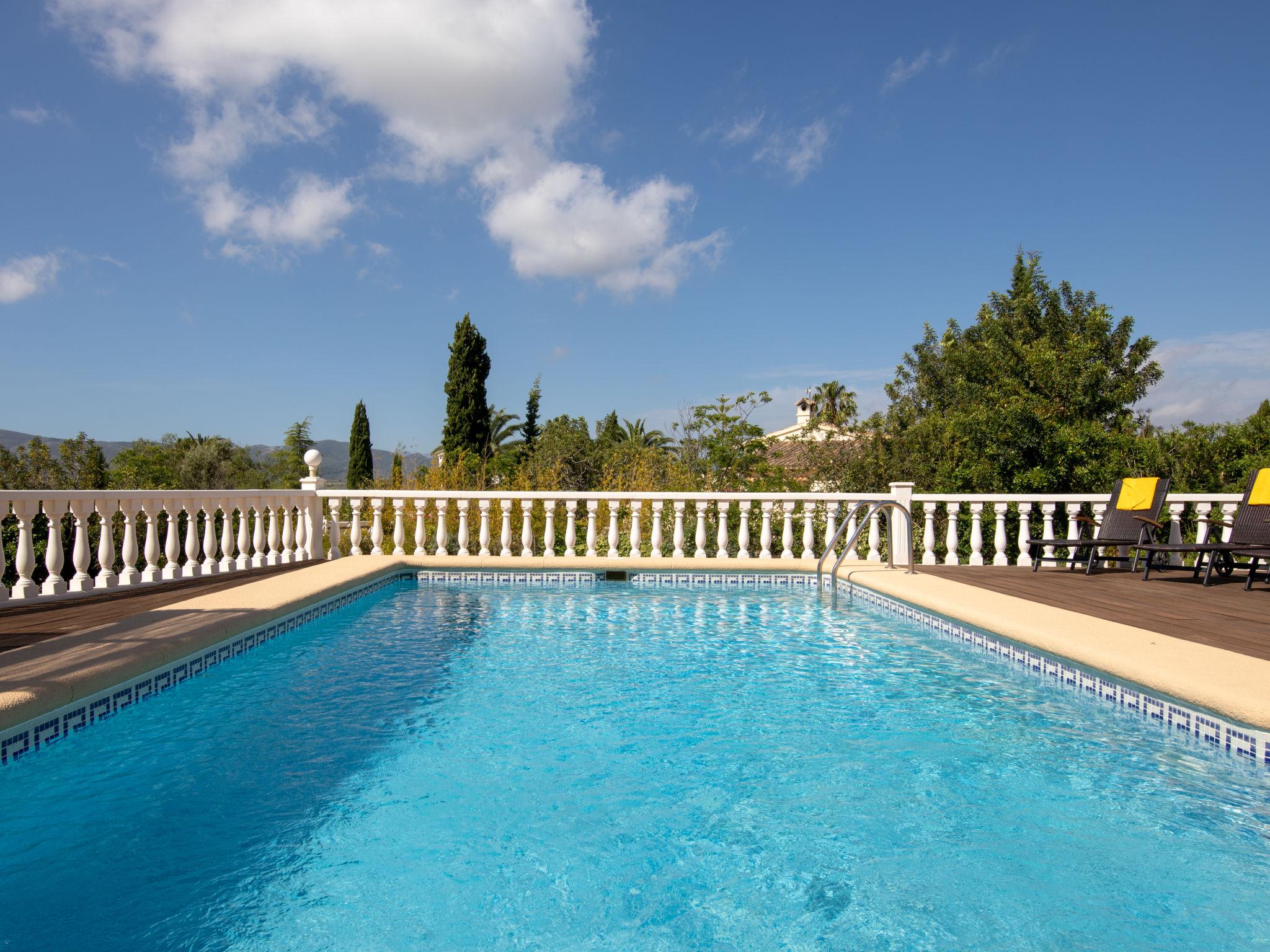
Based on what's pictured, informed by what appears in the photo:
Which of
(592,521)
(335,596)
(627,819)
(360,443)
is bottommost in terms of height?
(627,819)

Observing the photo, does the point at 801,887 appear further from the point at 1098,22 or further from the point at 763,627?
the point at 1098,22

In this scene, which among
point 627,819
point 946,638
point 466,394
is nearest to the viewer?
point 627,819

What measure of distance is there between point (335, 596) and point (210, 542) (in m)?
1.67

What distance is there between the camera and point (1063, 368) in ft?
44.2

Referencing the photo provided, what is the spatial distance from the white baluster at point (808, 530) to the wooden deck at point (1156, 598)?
1418 millimetres

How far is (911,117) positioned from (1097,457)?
24.5ft

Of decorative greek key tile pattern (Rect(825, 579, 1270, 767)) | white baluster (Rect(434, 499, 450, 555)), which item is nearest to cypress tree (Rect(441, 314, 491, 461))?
white baluster (Rect(434, 499, 450, 555))

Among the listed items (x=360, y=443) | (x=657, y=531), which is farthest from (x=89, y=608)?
(x=360, y=443)

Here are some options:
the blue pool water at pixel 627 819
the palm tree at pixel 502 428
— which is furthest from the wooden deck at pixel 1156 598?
the palm tree at pixel 502 428

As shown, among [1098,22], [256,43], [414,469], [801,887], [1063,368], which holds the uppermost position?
[1098,22]

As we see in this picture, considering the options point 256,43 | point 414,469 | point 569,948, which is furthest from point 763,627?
point 256,43

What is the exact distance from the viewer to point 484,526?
8562 mm

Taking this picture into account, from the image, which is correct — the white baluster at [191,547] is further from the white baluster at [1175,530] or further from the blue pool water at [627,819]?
the white baluster at [1175,530]

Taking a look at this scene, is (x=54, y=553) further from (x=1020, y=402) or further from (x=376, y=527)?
(x=1020, y=402)
